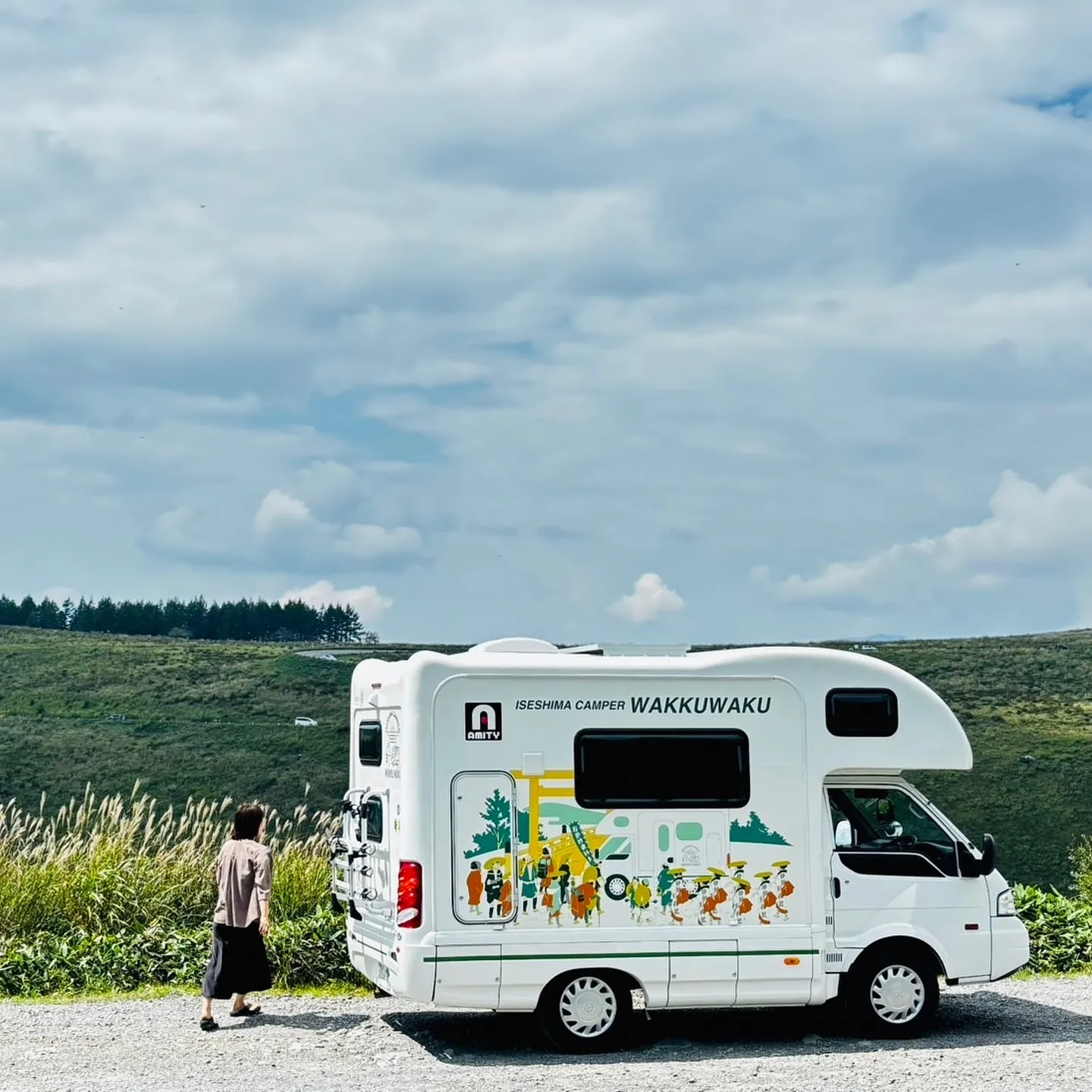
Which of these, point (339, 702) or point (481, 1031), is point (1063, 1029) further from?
point (339, 702)

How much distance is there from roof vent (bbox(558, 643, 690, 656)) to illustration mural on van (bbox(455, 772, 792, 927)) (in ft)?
3.54

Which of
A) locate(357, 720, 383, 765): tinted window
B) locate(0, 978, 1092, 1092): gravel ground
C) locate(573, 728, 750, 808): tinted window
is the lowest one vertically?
locate(0, 978, 1092, 1092): gravel ground

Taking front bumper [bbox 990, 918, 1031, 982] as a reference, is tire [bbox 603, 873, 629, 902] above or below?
above

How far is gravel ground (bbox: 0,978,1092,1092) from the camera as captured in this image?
30.5 feet

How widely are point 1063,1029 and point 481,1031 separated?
4.28 metres

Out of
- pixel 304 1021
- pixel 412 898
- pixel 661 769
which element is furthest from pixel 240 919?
pixel 661 769

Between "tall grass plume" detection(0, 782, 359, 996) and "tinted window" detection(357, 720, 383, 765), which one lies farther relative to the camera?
"tall grass plume" detection(0, 782, 359, 996)

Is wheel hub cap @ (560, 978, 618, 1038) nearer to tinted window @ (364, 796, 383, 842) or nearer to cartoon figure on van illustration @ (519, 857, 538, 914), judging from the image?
cartoon figure on van illustration @ (519, 857, 538, 914)

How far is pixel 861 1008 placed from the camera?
10.4m

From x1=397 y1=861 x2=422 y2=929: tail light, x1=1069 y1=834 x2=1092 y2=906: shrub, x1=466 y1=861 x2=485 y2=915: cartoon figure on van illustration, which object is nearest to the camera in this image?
x1=397 y1=861 x2=422 y2=929: tail light

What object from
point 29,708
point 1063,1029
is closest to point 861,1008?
point 1063,1029

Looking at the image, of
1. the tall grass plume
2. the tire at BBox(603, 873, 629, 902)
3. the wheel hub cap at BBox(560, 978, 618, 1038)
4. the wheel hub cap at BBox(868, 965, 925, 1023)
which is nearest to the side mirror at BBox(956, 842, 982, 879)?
the wheel hub cap at BBox(868, 965, 925, 1023)

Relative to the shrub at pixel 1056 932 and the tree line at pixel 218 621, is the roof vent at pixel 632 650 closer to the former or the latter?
the shrub at pixel 1056 932

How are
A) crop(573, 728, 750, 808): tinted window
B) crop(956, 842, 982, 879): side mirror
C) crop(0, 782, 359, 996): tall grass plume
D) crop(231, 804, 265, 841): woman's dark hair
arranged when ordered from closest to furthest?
crop(573, 728, 750, 808): tinted window < crop(956, 842, 982, 879): side mirror < crop(231, 804, 265, 841): woman's dark hair < crop(0, 782, 359, 996): tall grass plume
